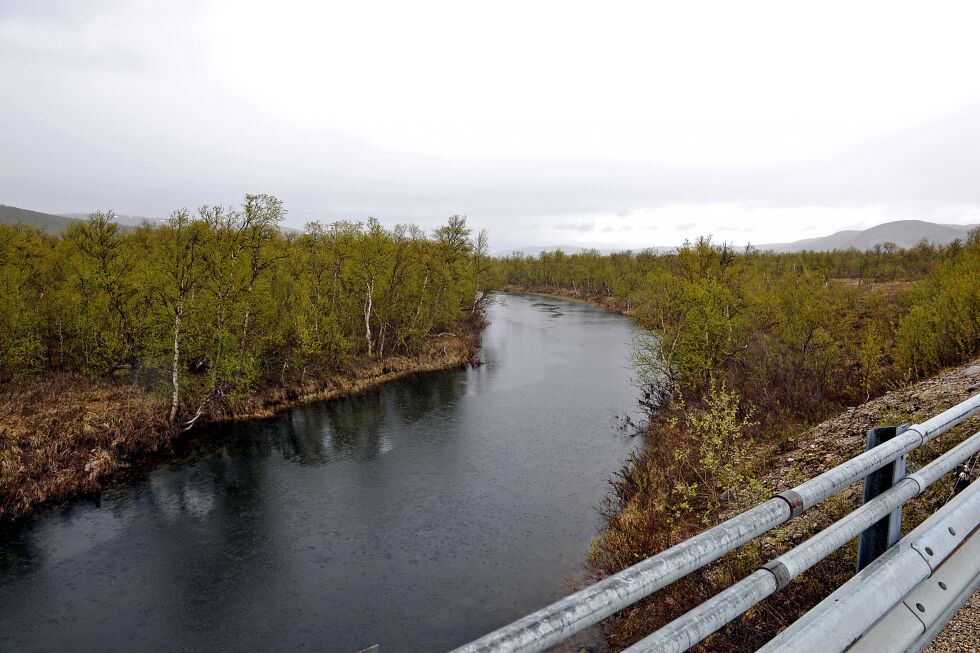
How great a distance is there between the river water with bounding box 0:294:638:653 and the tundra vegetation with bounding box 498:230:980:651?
2369 millimetres

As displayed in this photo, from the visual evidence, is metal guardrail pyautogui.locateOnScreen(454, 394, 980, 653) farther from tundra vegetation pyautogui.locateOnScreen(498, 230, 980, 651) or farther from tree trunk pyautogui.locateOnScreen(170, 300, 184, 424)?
tree trunk pyautogui.locateOnScreen(170, 300, 184, 424)

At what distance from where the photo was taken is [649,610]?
36.8 ft

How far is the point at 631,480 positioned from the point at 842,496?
34.4 ft

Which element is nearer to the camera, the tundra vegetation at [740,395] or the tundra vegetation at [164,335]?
the tundra vegetation at [740,395]

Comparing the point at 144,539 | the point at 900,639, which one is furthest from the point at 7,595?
the point at 900,639

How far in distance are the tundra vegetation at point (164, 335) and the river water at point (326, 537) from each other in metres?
2.48

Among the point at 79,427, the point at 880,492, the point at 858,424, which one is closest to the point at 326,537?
the point at 79,427

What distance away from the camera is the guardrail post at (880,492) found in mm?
3074

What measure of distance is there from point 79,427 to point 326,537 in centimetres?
1434

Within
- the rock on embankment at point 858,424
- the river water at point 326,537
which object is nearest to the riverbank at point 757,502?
the rock on embankment at point 858,424

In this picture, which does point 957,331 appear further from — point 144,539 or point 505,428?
point 144,539

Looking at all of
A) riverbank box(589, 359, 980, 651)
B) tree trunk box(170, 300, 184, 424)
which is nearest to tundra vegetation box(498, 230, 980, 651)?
riverbank box(589, 359, 980, 651)

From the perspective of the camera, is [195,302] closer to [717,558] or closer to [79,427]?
[79,427]

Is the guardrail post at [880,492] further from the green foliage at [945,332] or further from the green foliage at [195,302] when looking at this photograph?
the green foliage at [195,302]
